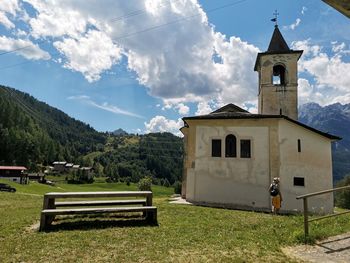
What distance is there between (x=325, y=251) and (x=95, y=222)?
6351 mm

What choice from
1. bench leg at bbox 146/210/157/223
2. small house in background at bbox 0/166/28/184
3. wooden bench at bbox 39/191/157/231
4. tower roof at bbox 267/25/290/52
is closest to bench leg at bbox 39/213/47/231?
wooden bench at bbox 39/191/157/231

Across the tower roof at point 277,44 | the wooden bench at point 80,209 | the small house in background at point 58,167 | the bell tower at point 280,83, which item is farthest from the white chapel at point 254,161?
the small house in background at point 58,167

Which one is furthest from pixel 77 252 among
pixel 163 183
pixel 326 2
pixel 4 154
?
pixel 163 183

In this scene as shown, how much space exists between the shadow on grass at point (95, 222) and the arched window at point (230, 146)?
38.8 feet

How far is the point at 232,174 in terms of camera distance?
20.8 meters

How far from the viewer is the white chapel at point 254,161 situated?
66.9 ft

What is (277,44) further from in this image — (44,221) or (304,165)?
(44,221)

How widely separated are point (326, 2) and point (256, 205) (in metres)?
18.6

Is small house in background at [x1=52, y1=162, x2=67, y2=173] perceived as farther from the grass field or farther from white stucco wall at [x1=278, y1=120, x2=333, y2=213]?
the grass field

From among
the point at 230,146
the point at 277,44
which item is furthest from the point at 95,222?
the point at 277,44

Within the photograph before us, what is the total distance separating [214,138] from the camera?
21656 mm

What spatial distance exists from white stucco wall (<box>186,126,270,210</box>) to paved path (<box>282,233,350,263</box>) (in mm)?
12113

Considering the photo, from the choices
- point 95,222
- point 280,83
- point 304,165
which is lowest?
point 95,222

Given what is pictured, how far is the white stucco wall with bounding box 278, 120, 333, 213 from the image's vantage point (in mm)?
20469
